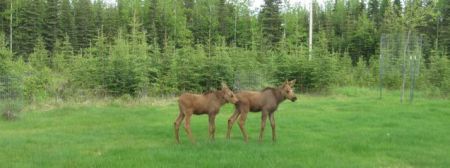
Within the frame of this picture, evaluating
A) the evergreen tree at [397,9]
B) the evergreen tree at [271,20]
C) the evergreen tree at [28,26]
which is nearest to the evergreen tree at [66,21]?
the evergreen tree at [28,26]

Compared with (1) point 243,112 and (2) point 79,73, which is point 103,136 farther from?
(2) point 79,73

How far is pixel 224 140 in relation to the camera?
11180mm

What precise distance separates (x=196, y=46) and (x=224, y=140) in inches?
666

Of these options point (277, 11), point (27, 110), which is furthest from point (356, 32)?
point (27, 110)

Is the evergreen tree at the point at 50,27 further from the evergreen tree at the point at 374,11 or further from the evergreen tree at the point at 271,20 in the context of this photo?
the evergreen tree at the point at 374,11

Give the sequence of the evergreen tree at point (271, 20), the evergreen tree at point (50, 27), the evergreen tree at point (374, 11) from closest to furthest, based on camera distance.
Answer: the evergreen tree at point (50, 27), the evergreen tree at point (271, 20), the evergreen tree at point (374, 11)

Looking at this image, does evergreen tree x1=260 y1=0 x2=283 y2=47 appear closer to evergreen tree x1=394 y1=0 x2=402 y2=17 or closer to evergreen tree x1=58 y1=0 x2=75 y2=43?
evergreen tree x1=394 y1=0 x2=402 y2=17

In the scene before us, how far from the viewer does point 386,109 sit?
1755 centimetres

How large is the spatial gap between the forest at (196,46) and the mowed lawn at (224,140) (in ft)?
10.9

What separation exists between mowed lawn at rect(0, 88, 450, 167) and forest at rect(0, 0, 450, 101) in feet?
10.9

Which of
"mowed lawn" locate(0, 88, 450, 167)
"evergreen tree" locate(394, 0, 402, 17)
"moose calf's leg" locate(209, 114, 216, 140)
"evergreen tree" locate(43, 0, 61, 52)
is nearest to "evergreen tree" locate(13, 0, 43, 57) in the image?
"evergreen tree" locate(43, 0, 61, 52)

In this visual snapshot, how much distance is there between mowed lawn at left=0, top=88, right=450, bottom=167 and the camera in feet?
30.5

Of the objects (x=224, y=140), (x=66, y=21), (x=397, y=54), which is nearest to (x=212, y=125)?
(x=224, y=140)

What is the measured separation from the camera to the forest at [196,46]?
2044 centimetres
